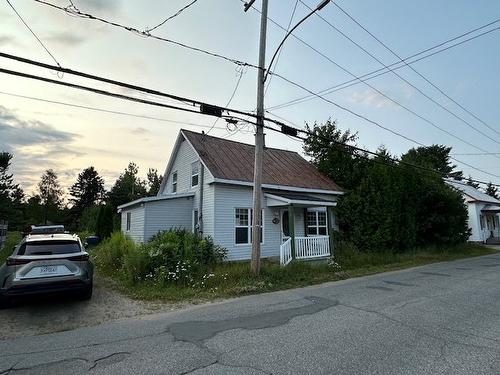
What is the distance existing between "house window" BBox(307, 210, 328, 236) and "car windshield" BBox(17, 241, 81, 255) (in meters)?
12.5

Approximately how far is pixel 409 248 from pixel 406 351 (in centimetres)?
1625

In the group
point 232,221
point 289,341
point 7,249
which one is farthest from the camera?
point 7,249

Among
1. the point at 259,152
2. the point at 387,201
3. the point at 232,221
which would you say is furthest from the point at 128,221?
the point at 387,201

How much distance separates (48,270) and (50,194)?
53505 mm

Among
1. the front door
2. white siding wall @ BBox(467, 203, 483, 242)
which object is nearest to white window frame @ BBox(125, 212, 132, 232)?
the front door

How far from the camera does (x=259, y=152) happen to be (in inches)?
446

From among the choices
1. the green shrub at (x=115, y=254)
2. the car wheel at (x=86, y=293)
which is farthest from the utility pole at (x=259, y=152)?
the green shrub at (x=115, y=254)

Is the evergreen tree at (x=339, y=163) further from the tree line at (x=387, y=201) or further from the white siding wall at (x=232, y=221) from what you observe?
the white siding wall at (x=232, y=221)

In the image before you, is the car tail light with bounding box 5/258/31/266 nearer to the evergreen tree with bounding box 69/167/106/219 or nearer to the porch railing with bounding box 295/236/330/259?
the porch railing with bounding box 295/236/330/259

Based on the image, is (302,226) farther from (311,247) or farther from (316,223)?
(311,247)

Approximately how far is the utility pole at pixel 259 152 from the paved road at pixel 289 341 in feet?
9.20

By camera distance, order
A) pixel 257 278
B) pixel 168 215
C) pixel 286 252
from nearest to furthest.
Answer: pixel 257 278, pixel 286 252, pixel 168 215

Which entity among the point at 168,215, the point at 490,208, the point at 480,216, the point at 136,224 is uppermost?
the point at 490,208

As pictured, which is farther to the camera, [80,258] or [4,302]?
[80,258]
